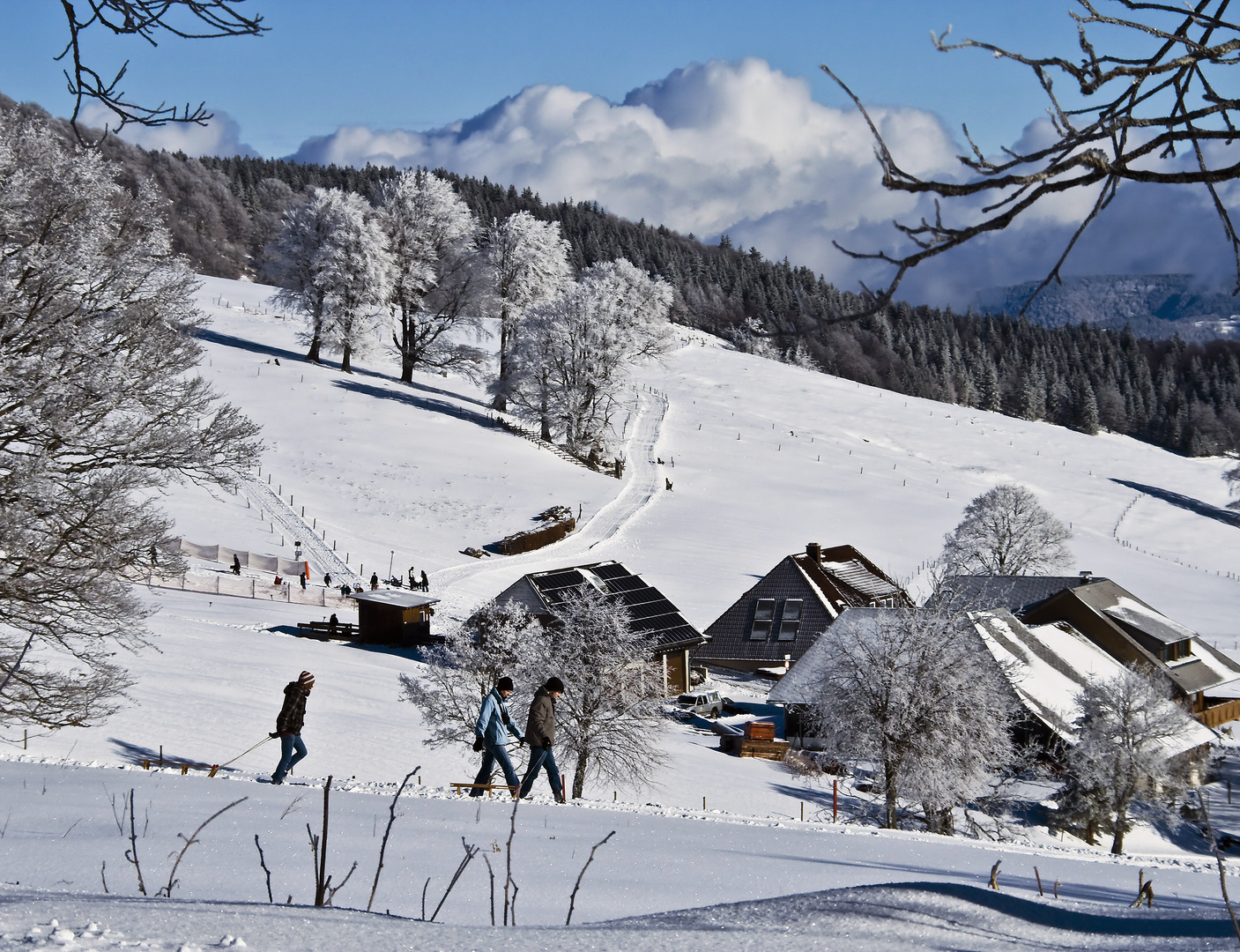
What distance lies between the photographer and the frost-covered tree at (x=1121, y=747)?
2686 cm

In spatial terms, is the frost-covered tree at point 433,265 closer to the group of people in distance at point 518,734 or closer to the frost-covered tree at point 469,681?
the frost-covered tree at point 469,681

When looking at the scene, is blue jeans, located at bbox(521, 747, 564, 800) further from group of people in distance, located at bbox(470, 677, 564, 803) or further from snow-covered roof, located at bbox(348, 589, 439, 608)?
snow-covered roof, located at bbox(348, 589, 439, 608)

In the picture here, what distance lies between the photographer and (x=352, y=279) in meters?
59.3

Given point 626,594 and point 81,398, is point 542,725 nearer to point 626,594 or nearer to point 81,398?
point 81,398

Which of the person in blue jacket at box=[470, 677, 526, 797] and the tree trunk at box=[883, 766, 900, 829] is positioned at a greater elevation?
the person in blue jacket at box=[470, 677, 526, 797]

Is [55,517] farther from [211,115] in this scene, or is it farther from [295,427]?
[295,427]

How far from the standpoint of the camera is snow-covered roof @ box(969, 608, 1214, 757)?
102 ft

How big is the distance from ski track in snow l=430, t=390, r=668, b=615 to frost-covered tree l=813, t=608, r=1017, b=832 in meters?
17.2

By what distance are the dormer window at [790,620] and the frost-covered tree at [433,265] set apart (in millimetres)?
30616

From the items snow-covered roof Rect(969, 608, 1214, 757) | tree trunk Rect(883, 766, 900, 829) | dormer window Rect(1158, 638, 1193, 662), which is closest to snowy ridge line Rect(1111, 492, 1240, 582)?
dormer window Rect(1158, 638, 1193, 662)

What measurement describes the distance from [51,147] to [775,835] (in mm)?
12287

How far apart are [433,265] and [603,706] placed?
4983 cm

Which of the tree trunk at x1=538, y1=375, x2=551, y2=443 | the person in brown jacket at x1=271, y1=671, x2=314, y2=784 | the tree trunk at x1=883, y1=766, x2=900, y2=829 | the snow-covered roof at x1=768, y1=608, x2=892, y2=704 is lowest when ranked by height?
the tree trunk at x1=883, y1=766, x2=900, y2=829

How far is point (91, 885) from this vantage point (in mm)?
4805
